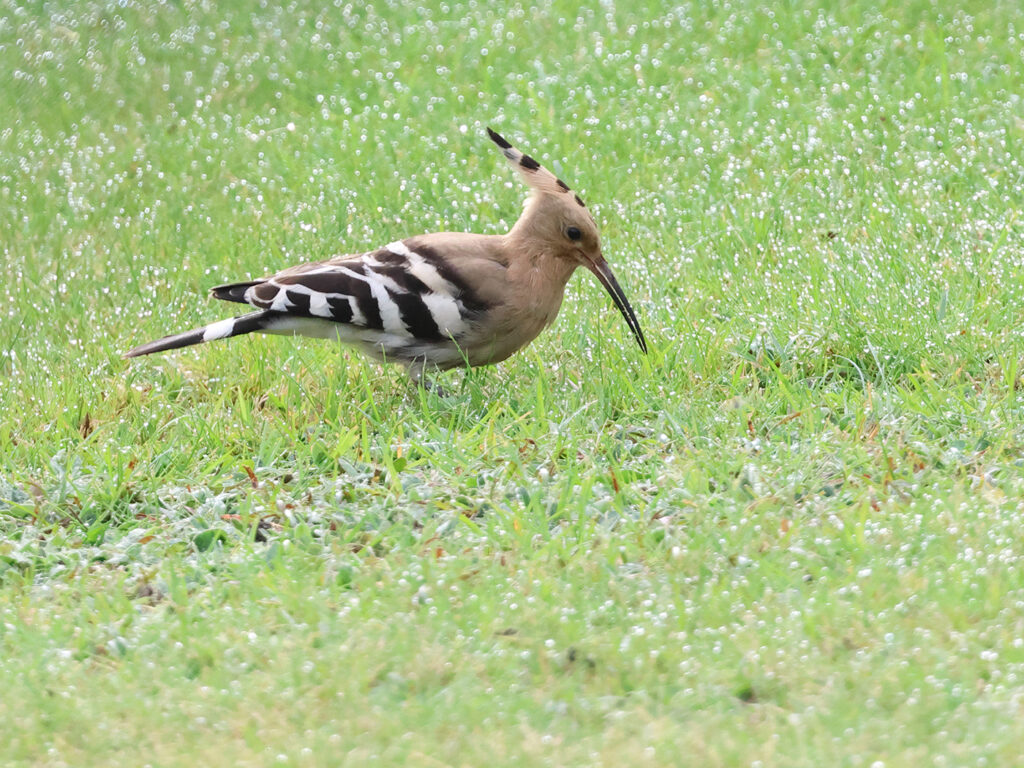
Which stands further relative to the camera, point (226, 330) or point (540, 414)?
point (226, 330)

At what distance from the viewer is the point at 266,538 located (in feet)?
15.9

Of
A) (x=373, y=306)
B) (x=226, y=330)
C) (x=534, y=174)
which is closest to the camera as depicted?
(x=373, y=306)

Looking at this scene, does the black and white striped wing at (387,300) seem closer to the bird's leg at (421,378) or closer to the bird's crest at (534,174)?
the bird's leg at (421,378)

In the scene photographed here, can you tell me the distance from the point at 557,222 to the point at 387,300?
0.81 metres

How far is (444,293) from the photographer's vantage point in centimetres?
595

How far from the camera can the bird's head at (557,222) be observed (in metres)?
6.13

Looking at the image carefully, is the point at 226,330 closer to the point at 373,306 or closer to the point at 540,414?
the point at 373,306

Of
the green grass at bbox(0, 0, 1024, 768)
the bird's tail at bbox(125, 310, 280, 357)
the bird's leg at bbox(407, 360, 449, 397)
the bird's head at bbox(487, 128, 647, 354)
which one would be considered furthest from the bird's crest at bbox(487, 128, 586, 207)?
the bird's tail at bbox(125, 310, 280, 357)

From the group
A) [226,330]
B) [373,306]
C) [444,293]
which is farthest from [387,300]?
[226,330]

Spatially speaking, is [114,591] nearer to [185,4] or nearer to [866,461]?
[866,461]

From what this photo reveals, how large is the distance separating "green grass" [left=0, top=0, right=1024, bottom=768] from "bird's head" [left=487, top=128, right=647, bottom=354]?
0.38m

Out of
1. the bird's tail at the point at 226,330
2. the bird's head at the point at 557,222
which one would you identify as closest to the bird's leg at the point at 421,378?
the bird's tail at the point at 226,330

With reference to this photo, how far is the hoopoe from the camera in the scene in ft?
19.4

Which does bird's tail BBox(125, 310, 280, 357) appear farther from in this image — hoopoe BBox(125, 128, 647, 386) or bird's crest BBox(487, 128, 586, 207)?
bird's crest BBox(487, 128, 586, 207)
